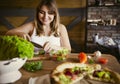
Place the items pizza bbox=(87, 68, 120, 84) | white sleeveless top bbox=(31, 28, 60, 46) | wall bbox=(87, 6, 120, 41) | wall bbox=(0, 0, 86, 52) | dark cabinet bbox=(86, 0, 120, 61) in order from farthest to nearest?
wall bbox=(0, 0, 86, 52)
wall bbox=(87, 6, 120, 41)
dark cabinet bbox=(86, 0, 120, 61)
white sleeveless top bbox=(31, 28, 60, 46)
pizza bbox=(87, 68, 120, 84)

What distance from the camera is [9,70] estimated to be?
1.19m

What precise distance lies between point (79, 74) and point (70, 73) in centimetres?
8

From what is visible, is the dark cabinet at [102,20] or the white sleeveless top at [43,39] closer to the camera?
the white sleeveless top at [43,39]

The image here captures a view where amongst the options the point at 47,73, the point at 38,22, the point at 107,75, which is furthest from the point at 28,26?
the point at 107,75

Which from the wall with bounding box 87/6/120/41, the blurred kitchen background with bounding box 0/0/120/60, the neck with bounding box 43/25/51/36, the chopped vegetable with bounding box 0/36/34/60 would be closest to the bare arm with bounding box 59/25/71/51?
the neck with bounding box 43/25/51/36

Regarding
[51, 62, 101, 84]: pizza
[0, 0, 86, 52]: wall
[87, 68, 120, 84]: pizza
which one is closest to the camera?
[51, 62, 101, 84]: pizza

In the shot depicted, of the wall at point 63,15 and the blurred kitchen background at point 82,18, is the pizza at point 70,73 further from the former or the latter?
the wall at point 63,15

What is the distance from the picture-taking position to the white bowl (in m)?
1.14

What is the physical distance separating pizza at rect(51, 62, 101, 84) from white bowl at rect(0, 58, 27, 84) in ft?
0.78

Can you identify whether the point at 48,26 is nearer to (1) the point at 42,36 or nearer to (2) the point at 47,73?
(1) the point at 42,36

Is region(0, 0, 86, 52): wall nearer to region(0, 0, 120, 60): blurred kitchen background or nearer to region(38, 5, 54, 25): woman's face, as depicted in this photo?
region(0, 0, 120, 60): blurred kitchen background

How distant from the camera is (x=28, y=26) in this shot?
2301 millimetres

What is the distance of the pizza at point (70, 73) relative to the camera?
1.09 m

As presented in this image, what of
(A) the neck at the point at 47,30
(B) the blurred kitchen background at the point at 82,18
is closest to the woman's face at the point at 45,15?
(A) the neck at the point at 47,30
